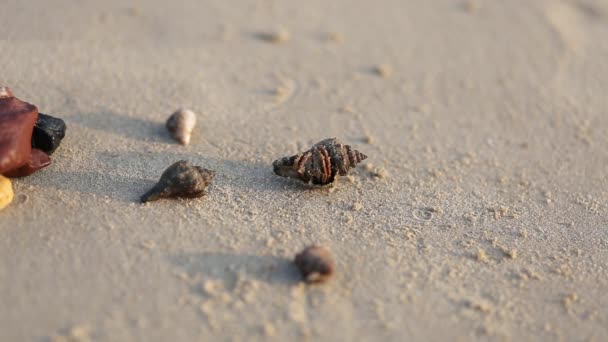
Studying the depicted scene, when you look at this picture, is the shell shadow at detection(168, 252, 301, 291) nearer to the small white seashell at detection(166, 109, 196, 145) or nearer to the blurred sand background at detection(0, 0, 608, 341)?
the blurred sand background at detection(0, 0, 608, 341)

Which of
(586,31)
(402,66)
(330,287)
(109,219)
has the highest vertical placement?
(586,31)

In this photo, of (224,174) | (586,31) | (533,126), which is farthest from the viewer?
(586,31)

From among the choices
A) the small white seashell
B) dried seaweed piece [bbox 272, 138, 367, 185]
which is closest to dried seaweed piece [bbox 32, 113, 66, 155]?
the small white seashell

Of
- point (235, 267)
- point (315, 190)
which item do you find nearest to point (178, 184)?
point (235, 267)

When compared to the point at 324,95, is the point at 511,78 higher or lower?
higher

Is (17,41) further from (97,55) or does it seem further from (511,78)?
(511,78)

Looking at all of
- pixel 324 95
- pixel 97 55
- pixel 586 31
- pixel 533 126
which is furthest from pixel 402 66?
pixel 97 55

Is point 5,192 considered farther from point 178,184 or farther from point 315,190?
point 315,190
